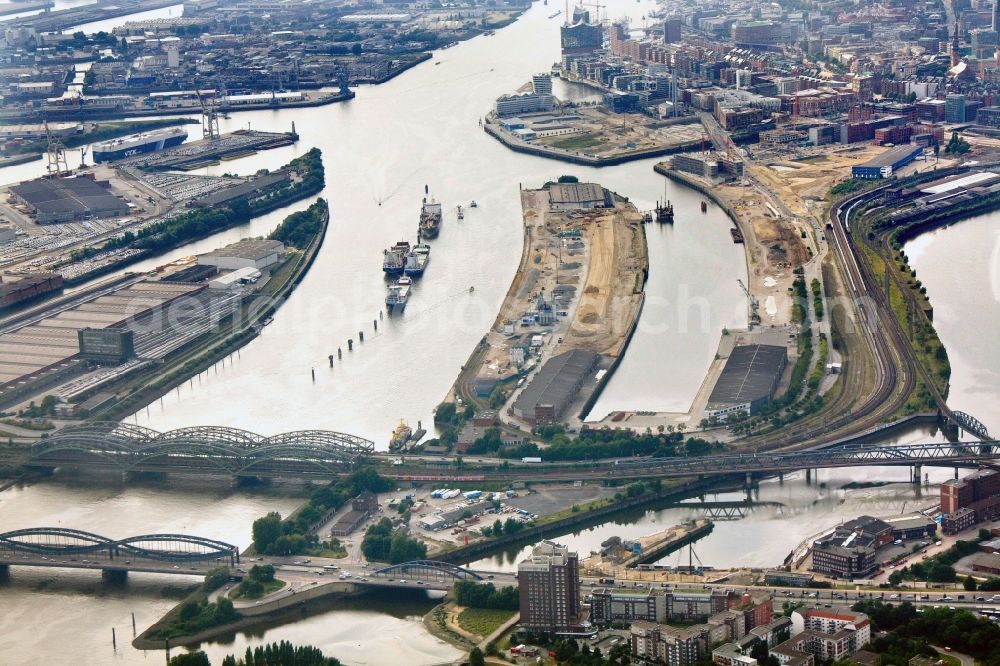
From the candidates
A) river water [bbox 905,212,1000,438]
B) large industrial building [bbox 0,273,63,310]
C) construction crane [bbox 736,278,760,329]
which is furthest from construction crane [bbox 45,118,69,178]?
river water [bbox 905,212,1000,438]

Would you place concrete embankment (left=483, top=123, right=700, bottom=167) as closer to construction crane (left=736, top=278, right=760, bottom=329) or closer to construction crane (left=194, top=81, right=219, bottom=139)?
construction crane (left=194, top=81, right=219, bottom=139)

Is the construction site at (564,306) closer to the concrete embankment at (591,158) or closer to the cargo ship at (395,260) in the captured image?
the cargo ship at (395,260)

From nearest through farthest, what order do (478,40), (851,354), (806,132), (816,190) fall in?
(851,354) < (816,190) < (806,132) < (478,40)

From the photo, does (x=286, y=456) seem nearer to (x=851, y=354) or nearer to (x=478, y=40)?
(x=851, y=354)

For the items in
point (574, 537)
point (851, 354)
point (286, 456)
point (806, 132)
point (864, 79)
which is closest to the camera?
point (574, 537)

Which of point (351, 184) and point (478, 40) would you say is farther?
point (478, 40)

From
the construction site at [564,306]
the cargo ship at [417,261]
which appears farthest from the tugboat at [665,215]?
the cargo ship at [417,261]

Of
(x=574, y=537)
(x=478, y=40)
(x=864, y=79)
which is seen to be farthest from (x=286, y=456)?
(x=478, y=40)

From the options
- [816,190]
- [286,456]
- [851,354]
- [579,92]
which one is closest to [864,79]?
[579,92]
